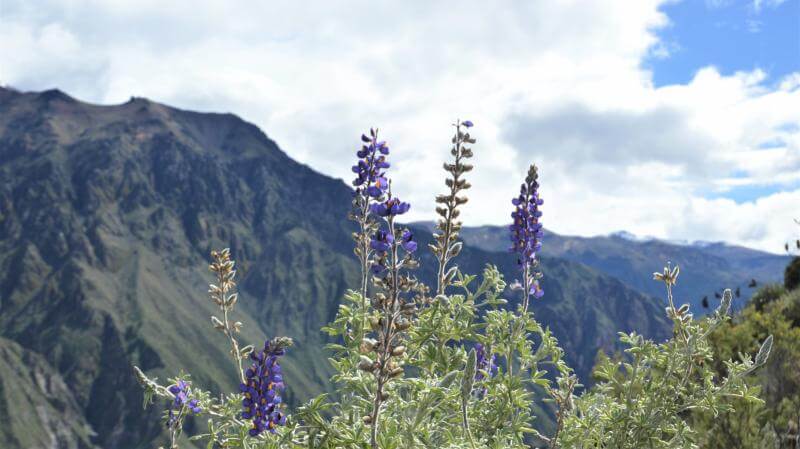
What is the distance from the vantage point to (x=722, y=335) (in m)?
12.2

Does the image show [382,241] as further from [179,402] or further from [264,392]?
[179,402]

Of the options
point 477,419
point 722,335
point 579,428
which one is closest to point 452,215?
point 477,419

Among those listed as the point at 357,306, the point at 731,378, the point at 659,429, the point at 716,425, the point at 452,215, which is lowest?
the point at 716,425

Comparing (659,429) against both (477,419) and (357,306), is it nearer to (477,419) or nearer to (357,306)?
(477,419)

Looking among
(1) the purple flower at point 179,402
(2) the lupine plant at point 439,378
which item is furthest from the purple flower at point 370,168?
(1) the purple flower at point 179,402

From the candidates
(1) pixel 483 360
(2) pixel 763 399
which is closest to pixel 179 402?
(1) pixel 483 360

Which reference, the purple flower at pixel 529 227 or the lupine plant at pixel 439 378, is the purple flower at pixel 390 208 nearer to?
the lupine plant at pixel 439 378

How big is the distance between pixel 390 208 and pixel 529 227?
9.36 feet

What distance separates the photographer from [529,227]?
6910 mm

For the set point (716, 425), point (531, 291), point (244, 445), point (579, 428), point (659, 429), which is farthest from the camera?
point (716, 425)

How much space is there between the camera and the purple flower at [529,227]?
6.79 meters

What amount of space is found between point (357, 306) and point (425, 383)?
82.6 inches

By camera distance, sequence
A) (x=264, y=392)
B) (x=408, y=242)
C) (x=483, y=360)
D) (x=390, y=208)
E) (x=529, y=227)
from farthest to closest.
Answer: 1. (x=529, y=227)
2. (x=483, y=360)
3. (x=264, y=392)
4. (x=408, y=242)
5. (x=390, y=208)

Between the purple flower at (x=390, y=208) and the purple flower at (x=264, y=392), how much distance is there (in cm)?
157
